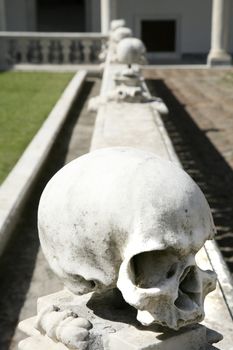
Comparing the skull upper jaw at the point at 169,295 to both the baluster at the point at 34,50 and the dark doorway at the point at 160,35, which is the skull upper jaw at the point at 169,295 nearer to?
the baluster at the point at 34,50

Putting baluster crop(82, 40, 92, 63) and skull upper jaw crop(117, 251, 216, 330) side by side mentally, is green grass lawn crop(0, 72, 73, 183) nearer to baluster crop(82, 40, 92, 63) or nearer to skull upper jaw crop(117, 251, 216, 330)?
baluster crop(82, 40, 92, 63)

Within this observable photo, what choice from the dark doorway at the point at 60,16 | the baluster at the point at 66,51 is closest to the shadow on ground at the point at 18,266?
A: the baluster at the point at 66,51

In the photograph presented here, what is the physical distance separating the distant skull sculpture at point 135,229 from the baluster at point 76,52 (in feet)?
53.1

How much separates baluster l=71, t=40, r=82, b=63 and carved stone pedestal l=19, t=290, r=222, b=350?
16.0m

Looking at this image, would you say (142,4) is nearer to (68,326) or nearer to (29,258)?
(29,258)

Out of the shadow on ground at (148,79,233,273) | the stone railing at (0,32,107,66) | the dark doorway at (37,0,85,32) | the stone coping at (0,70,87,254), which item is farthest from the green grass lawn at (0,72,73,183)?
the dark doorway at (37,0,85,32)

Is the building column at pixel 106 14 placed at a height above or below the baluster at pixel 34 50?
above

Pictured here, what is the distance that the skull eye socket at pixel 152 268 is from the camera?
2.34m

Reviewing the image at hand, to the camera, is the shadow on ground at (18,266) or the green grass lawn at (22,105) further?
the green grass lawn at (22,105)

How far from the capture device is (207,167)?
898cm

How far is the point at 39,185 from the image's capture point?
7.48 m

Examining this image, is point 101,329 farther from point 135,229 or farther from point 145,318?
point 135,229

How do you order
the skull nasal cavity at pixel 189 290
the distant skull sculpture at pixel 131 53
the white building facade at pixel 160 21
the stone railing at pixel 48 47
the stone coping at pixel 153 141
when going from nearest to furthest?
the skull nasal cavity at pixel 189 290 → the stone coping at pixel 153 141 → the distant skull sculpture at pixel 131 53 → the stone railing at pixel 48 47 → the white building facade at pixel 160 21

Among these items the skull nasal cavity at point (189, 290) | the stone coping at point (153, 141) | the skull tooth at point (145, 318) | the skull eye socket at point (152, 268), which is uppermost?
the skull eye socket at point (152, 268)
